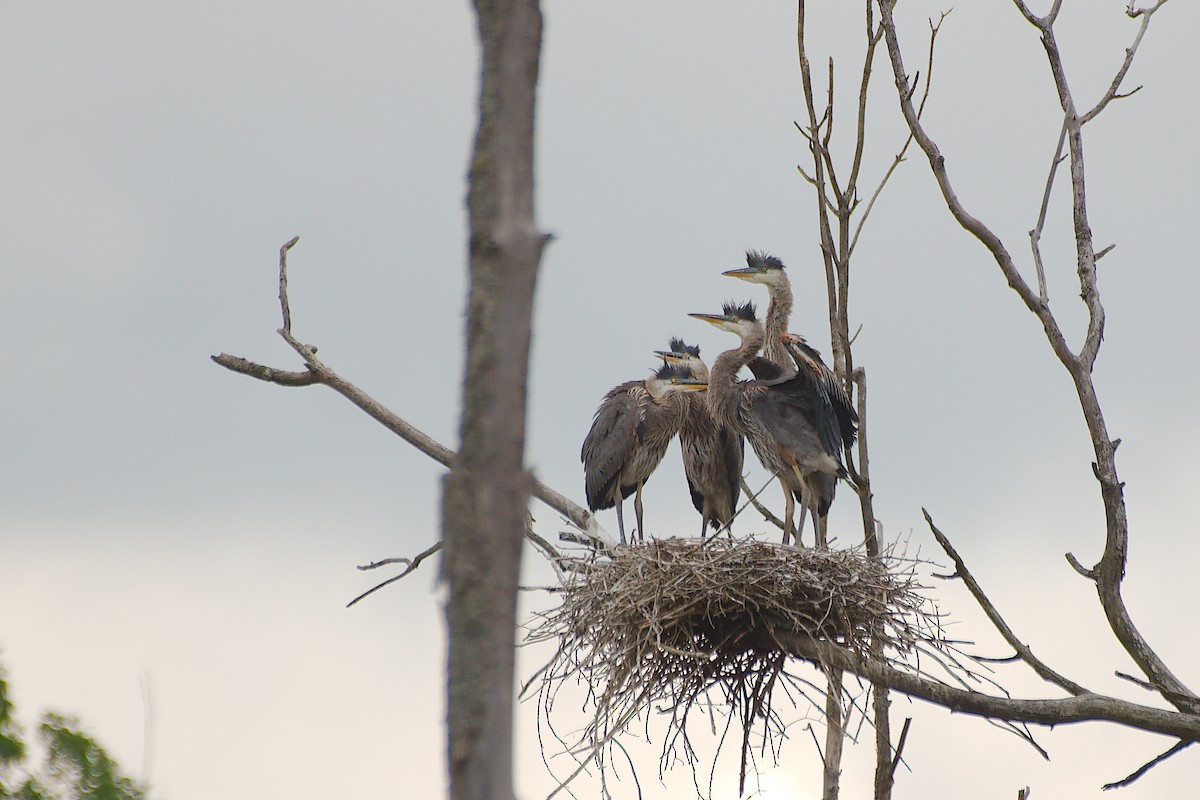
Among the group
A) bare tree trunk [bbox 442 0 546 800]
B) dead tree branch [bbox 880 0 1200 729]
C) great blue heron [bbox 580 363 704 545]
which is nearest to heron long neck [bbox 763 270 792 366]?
great blue heron [bbox 580 363 704 545]

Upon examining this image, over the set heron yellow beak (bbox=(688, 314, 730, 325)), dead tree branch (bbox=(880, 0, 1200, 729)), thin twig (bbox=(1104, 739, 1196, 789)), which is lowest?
thin twig (bbox=(1104, 739, 1196, 789))

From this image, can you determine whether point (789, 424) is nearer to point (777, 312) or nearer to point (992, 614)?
point (777, 312)

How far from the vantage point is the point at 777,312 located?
7367mm

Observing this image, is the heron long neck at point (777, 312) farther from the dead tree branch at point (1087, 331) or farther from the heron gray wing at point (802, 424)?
the dead tree branch at point (1087, 331)

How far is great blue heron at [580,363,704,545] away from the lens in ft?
25.9

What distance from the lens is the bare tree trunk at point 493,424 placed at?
2029mm

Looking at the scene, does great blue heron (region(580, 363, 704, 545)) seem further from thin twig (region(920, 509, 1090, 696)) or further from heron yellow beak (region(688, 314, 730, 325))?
thin twig (region(920, 509, 1090, 696))

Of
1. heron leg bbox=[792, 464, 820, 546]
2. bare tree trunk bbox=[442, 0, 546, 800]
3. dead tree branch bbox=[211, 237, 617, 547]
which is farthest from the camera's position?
heron leg bbox=[792, 464, 820, 546]

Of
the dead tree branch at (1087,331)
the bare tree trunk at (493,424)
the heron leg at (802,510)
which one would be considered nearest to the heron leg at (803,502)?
the heron leg at (802,510)

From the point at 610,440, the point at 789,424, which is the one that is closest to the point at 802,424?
the point at 789,424

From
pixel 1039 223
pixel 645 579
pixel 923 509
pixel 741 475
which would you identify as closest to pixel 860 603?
pixel 923 509

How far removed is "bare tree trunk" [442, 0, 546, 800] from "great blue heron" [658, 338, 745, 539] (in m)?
5.38

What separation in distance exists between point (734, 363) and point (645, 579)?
249 centimetres

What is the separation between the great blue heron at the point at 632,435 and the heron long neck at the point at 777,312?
613 millimetres
